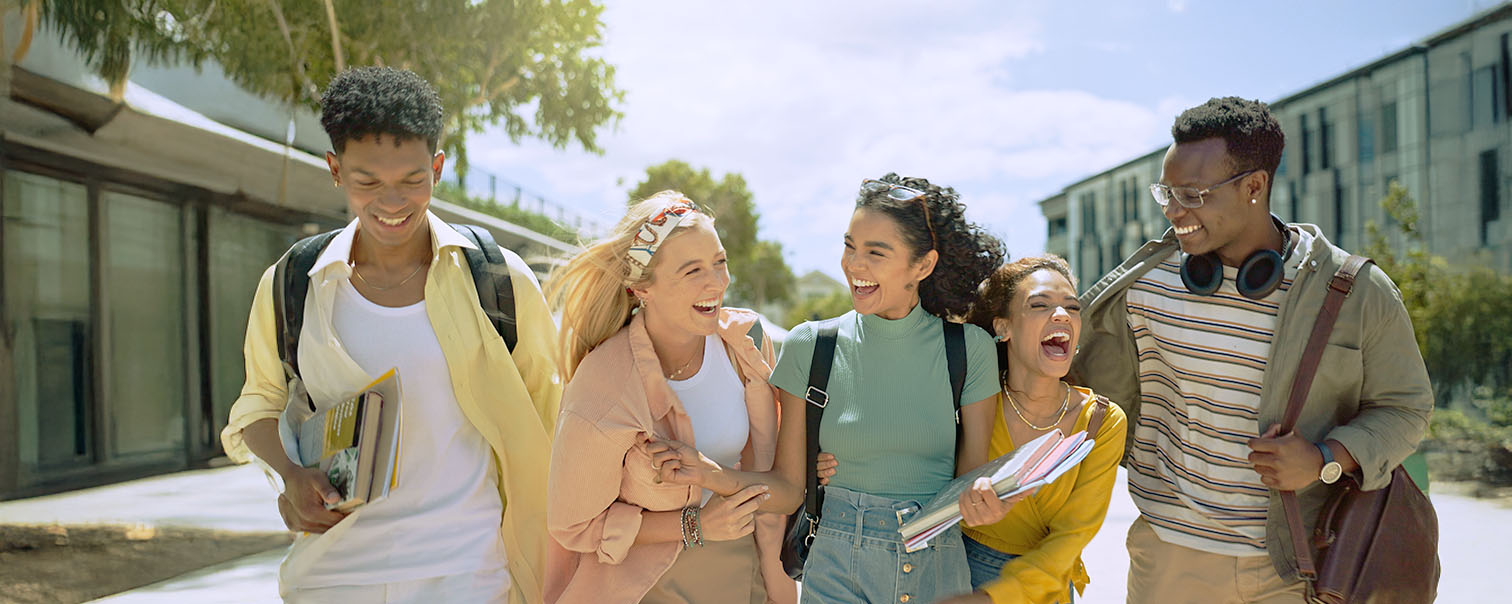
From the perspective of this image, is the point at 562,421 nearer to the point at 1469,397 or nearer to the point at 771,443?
the point at 771,443

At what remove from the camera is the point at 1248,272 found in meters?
2.99

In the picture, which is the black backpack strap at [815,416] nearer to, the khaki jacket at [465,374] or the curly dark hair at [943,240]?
the curly dark hair at [943,240]

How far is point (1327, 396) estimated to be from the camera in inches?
113

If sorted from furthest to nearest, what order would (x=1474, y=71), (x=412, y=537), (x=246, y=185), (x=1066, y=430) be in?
1. (x=1474, y=71)
2. (x=246, y=185)
3. (x=1066, y=430)
4. (x=412, y=537)

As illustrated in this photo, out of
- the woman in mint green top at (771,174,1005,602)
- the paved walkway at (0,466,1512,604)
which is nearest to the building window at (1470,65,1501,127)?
the paved walkway at (0,466,1512,604)

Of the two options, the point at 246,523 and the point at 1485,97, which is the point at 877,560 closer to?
the point at 246,523

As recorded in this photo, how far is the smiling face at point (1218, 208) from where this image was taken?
9.77 ft

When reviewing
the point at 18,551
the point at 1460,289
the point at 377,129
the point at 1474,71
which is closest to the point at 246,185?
the point at 18,551

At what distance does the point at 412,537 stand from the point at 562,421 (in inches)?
18.9

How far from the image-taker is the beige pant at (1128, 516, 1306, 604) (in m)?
2.95

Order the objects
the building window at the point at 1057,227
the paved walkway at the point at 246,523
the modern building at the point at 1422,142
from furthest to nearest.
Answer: the building window at the point at 1057,227
the modern building at the point at 1422,142
the paved walkway at the point at 246,523

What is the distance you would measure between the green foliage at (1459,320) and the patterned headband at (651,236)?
561 inches

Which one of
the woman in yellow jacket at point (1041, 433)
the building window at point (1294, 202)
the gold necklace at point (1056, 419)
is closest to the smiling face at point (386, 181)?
the woman in yellow jacket at point (1041, 433)

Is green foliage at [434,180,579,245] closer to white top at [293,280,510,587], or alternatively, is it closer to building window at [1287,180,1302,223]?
white top at [293,280,510,587]
